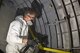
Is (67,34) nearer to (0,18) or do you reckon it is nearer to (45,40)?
(45,40)

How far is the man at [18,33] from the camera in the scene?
22.4 feet

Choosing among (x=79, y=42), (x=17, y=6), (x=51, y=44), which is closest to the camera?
(x=79, y=42)

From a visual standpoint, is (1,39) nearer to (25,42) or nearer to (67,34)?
(25,42)

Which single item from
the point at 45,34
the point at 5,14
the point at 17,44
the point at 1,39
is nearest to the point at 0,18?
the point at 5,14

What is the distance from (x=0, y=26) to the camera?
10773 mm

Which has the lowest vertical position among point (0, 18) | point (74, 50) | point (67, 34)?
point (74, 50)

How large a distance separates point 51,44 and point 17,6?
3134 millimetres

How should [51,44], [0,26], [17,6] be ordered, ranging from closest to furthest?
[51,44] → [17,6] → [0,26]

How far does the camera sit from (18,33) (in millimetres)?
6887

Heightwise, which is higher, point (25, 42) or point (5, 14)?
point (5, 14)

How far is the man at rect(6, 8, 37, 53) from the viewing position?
6816 mm

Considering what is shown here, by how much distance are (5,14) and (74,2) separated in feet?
16.9

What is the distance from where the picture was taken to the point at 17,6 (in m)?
10.1

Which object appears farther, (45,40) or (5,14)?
(5,14)
